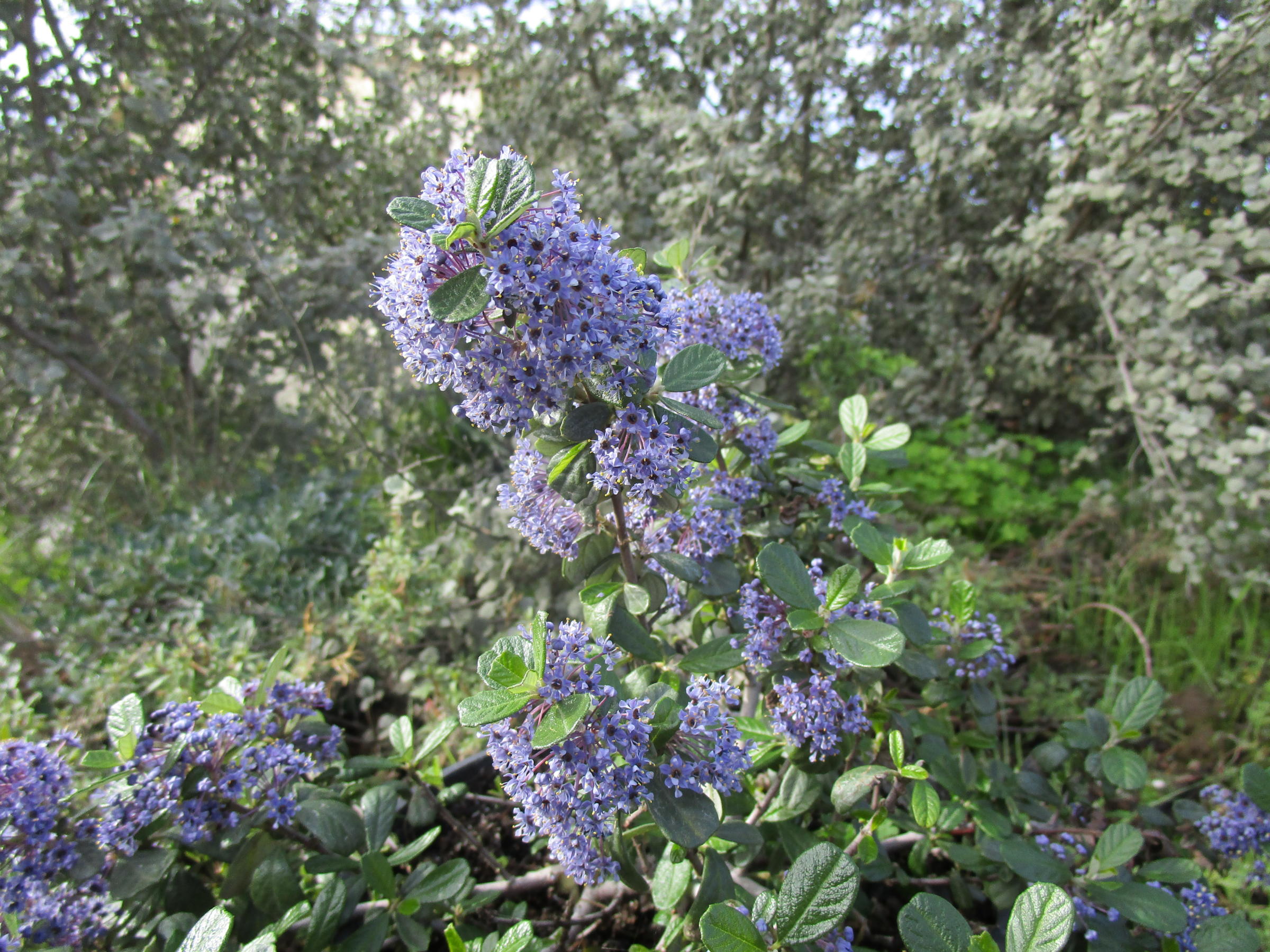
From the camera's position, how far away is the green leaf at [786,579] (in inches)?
40.1

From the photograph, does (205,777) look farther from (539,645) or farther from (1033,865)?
(1033,865)

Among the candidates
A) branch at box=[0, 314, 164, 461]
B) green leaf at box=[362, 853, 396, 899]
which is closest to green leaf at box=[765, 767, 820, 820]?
green leaf at box=[362, 853, 396, 899]

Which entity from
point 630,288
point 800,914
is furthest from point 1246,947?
point 630,288

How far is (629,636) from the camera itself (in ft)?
3.51

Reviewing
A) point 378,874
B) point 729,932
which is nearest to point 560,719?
point 729,932

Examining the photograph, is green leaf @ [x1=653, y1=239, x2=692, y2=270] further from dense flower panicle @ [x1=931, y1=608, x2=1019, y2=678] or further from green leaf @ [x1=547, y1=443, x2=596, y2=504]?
dense flower panicle @ [x1=931, y1=608, x2=1019, y2=678]

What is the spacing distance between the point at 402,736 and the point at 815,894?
2.55 ft

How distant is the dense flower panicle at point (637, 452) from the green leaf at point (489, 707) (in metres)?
0.28

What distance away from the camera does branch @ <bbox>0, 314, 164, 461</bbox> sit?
3.14 meters

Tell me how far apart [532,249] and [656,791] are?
0.70 metres

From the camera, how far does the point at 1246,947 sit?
101 cm

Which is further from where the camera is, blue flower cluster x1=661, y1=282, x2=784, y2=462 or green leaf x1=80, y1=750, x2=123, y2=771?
blue flower cluster x1=661, y1=282, x2=784, y2=462

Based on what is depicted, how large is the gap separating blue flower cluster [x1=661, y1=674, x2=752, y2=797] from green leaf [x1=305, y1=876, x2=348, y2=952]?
22.3 inches

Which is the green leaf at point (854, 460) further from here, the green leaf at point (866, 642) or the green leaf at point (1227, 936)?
the green leaf at point (1227, 936)
